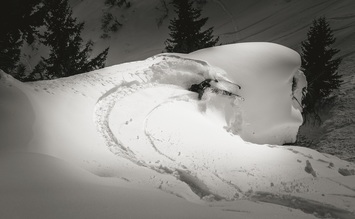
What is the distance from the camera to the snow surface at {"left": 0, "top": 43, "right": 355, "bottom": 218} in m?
2.51

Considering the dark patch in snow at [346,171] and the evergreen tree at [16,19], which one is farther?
the evergreen tree at [16,19]

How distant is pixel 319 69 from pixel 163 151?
1167cm

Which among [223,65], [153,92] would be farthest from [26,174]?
[223,65]

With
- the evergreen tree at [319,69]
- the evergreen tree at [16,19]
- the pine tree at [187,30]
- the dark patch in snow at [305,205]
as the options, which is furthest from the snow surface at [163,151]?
the pine tree at [187,30]

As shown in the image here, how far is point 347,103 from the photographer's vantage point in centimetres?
1284

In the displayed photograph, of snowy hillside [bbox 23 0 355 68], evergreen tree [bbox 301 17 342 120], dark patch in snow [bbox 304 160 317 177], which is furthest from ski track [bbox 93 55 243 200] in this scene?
snowy hillside [bbox 23 0 355 68]

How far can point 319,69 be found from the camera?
13.5 m

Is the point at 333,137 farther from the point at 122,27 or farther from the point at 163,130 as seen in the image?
the point at 122,27

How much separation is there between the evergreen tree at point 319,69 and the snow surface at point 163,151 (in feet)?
21.2

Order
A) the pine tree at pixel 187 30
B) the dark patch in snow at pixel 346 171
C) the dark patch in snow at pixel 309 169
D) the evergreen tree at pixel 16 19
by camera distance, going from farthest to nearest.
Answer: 1. the pine tree at pixel 187 30
2. the evergreen tree at pixel 16 19
3. the dark patch in snow at pixel 346 171
4. the dark patch in snow at pixel 309 169

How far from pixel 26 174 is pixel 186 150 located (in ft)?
7.71

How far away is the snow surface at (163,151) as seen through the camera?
251cm

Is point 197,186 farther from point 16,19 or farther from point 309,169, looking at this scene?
point 16,19

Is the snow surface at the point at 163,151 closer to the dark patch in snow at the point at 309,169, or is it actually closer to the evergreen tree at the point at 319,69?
the dark patch in snow at the point at 309,169
